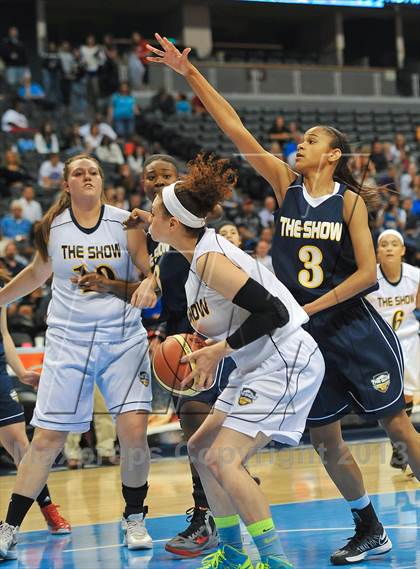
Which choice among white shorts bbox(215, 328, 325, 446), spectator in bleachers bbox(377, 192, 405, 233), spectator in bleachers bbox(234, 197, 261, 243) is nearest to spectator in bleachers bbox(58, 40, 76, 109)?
spectator in bleachers bbox(234, 197, 261, 243)

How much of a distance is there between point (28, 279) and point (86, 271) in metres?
0.38

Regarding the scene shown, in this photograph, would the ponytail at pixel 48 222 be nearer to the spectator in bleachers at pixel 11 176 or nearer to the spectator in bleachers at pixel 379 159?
the spectator in bleachers at pixel 11 176

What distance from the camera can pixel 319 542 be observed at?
5.09m

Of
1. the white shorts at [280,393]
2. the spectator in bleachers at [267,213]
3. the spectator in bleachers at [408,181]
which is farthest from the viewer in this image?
the spectator in bleachers at [408,181]

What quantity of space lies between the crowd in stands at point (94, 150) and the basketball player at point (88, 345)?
4.56 meters

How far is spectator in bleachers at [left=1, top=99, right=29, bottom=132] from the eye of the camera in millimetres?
15781

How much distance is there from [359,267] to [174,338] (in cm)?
94

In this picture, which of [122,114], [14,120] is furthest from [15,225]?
[122,114]

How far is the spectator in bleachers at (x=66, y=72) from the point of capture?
18078mm

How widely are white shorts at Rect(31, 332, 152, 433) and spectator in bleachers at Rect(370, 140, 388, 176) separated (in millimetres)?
11590

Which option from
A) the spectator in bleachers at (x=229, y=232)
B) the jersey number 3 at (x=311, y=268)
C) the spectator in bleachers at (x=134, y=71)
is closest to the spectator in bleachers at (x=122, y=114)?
the spectator in bleachers at (x=134, y=71)

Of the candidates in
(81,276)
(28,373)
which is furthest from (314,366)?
(28,373)

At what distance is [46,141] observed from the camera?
604 inches

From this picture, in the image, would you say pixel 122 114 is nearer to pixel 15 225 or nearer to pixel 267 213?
pixel 267 213
